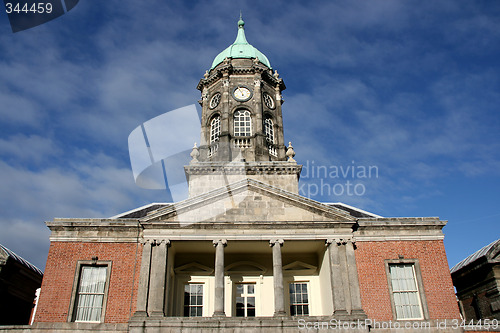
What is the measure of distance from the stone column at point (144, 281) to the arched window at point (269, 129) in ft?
38.8

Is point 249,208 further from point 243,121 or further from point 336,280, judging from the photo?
point 243,121

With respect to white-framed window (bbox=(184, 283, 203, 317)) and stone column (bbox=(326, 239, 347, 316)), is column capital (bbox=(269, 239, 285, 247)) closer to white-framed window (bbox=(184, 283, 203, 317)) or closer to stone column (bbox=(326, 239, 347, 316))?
stone column (bbox=(326, 239, 347, 316))

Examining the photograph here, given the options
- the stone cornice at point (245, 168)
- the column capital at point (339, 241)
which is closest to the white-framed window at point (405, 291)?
the column capital at point (339, 241)

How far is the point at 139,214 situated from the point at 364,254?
40.7 feet

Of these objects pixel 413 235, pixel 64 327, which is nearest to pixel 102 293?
pixel 64 327

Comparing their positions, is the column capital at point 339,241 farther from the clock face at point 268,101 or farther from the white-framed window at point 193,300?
the clock face at point 268,101

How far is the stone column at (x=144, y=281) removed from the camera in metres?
18.2

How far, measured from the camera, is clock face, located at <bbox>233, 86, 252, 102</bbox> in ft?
94.7

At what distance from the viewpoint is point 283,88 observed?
31.2m

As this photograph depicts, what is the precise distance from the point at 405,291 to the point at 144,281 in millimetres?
12131

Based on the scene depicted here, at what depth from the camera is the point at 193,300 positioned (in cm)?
2131

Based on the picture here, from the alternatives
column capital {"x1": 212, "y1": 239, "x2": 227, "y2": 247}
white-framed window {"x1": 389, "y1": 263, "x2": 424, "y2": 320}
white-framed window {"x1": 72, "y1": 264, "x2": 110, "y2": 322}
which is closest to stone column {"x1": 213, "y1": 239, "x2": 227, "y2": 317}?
column capital {"x1": 212, "y1": 239, "x2": 227, "y2": 247}

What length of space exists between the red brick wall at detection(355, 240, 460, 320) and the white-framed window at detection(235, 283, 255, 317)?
5.58 m

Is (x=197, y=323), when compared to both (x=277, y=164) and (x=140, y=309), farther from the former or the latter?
(x=277, y=164)
